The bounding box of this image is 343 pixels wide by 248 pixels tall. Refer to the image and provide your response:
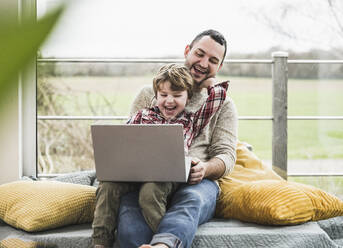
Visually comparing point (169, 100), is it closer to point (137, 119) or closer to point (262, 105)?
point (137, 119)

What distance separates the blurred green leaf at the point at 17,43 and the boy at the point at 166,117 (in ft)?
4.78

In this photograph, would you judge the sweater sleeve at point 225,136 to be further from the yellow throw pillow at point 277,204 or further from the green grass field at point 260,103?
the green grass field at point 260,103

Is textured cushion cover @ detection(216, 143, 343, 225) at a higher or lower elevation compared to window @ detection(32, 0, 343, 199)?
lower

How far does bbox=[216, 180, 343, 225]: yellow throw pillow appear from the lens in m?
1.69

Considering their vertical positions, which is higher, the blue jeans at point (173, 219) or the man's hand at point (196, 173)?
the man's hand at point (196, 173)

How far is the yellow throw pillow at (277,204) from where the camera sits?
1692 mm

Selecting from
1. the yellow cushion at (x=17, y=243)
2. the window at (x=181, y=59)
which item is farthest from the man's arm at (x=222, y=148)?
the window at (x=181, y=59)

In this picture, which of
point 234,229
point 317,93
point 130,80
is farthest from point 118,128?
point 317,93

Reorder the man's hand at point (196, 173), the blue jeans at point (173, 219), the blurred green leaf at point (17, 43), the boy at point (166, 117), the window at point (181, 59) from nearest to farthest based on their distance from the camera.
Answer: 1. the blurred green leaf at point (17, 43)
2. the blue jeans at point (173, 219)
3. the boy at point (166, 117)
4. the man's hand at point (196, 173)
5. the window at point (181, 59)

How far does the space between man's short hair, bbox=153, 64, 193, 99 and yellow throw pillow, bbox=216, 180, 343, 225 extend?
1.50ft

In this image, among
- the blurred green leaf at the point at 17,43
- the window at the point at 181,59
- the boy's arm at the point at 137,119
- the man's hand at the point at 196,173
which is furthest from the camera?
the window at the point at 181,59

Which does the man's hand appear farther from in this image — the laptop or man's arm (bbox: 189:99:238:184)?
the laptop

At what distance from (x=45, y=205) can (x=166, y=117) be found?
55 centimetres

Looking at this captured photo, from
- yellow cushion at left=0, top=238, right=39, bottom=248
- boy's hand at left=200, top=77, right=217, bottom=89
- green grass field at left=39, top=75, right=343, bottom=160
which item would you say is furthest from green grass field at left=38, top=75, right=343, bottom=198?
yellow cushion at left=0, top=238, right=39, bottom=248
